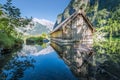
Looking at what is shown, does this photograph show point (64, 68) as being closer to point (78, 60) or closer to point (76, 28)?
point (78, 60)

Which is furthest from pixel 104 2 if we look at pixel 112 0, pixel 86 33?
pixel 86 33

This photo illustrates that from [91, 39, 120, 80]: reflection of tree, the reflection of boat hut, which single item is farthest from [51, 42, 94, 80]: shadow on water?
the reflection of boat hut

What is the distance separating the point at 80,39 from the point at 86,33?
6.46ft

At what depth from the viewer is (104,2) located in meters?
174

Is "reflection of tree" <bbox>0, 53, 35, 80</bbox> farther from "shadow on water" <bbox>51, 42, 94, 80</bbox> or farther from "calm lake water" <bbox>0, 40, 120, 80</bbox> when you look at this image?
"shadow on water" <bbox>51, 42, 94, 80</bbox>

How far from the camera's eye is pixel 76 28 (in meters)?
43.5

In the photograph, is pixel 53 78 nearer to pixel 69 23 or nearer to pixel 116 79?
pixel 116 79

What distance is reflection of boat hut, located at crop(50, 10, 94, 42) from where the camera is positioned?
42.2m

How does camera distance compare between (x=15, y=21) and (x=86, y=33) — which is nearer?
(x=15, y=21)

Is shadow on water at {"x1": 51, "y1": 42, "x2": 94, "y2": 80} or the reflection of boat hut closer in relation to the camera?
shadow on water at {"x1": 51, "y1": 42, "x2": 94, "y2": 80}

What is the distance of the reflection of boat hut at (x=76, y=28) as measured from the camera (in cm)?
4216

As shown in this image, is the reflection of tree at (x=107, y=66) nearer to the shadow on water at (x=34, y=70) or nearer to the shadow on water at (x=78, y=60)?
the shadow on water at (x=78, y=60)

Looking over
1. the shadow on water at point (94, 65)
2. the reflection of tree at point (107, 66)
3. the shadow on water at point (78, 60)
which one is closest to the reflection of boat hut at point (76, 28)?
the shadow on water at point (78, 60)

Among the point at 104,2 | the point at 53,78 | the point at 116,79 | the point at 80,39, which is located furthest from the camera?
the point at 104,2
